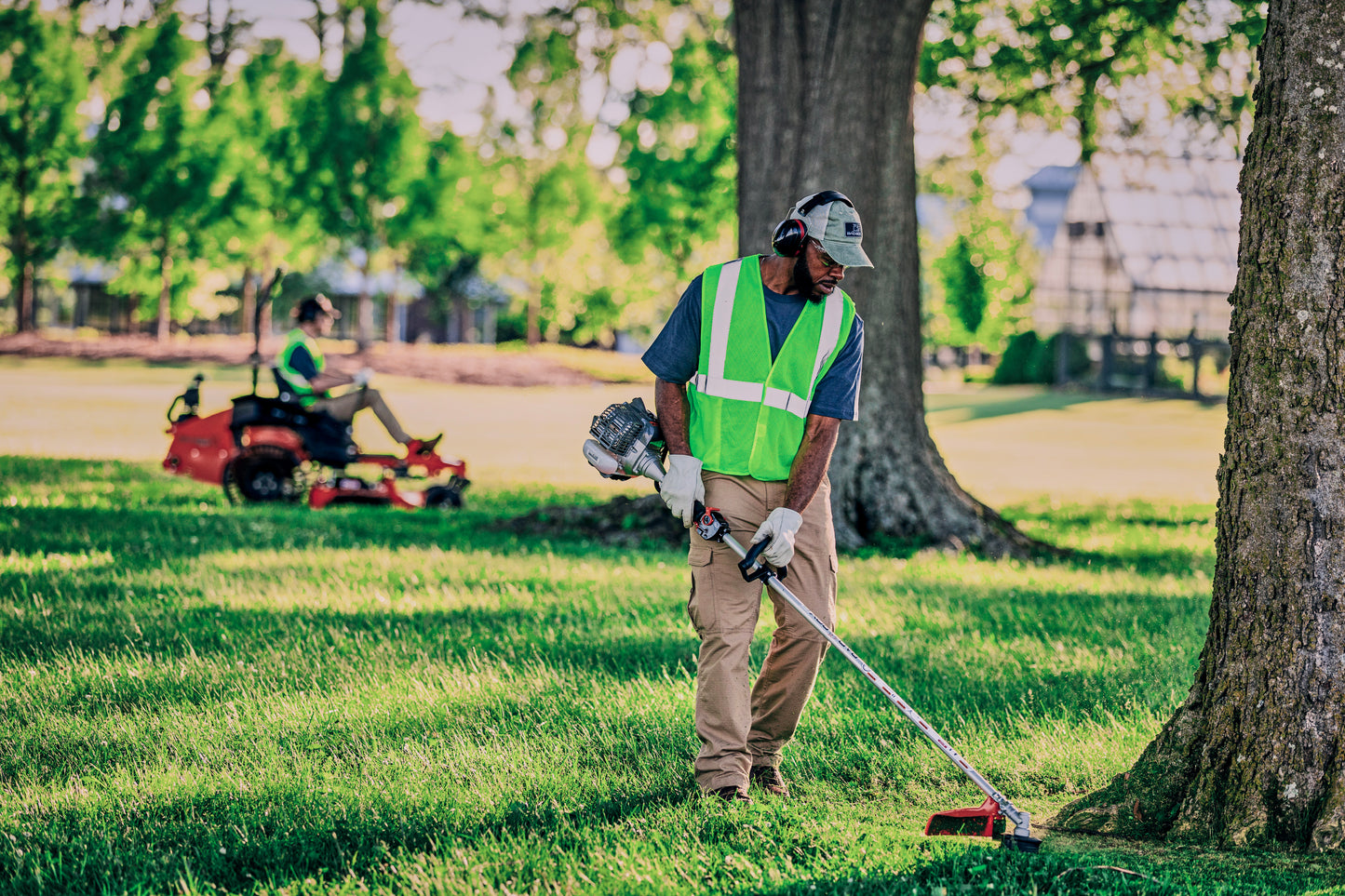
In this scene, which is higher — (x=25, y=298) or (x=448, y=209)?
(x=448, y=209)

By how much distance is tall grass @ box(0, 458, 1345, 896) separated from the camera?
3645 mm

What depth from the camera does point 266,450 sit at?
11.4 meters

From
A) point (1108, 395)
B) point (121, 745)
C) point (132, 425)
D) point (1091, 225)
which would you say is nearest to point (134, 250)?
point (132, 425)

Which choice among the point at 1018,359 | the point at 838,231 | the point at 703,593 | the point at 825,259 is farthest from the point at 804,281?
the point at 1018,359

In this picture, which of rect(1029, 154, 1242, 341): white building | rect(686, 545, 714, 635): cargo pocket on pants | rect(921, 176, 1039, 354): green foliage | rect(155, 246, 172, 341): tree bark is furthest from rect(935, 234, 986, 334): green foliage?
rect(686, 545, 714, 635): cargo pocket on pants

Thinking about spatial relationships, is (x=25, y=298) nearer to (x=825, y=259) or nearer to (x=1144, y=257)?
(x=1144, y=257)

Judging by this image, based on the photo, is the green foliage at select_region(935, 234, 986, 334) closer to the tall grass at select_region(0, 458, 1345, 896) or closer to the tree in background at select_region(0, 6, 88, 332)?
the tree in background at select_region(0, 6, 88, 332)

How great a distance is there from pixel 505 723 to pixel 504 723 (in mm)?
16

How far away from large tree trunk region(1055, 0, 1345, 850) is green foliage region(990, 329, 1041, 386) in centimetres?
4252

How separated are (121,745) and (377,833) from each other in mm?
1365

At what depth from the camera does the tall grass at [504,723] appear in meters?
3.64

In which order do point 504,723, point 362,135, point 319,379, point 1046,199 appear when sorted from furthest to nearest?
point 1046,199, point 362,135, point 319,379, point 504,723

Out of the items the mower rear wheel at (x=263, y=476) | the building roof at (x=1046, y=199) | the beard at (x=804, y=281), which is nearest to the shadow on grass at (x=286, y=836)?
the beard at (x=804, y=281)

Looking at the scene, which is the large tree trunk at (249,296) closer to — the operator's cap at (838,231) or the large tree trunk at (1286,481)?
the operator's cap at (838,231)
